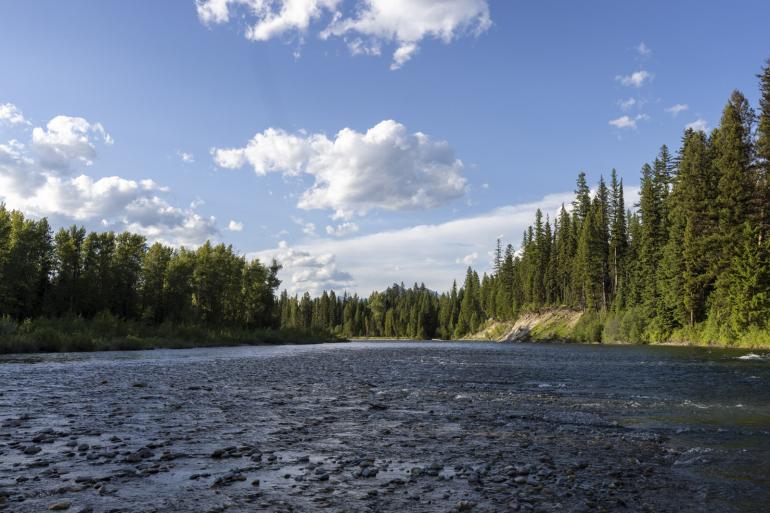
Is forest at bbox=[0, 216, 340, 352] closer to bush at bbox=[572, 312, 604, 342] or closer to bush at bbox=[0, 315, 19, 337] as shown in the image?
bush at bbox=[0, 315, 19, 337]

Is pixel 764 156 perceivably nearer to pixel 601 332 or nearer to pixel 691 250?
pixel 691 250

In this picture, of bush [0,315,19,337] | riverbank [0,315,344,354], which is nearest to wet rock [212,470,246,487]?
riverbank [0,315,344,354]

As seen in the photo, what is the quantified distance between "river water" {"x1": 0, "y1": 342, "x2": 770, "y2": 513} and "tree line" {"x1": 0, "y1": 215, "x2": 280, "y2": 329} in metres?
50.0

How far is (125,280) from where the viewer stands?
86.1 metres

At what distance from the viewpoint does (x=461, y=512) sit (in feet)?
23.4

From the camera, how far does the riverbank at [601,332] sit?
5772 centimetres

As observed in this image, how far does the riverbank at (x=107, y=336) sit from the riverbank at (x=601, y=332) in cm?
6382

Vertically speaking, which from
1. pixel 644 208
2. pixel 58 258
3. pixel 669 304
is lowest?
pixel 669 304

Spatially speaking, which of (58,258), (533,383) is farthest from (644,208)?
(58,258)

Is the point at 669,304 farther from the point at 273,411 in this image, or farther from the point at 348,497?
the point at 348,497

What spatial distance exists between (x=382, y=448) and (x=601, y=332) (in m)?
93.7

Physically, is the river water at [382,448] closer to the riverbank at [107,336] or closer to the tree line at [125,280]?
the riverbank at [107,336]

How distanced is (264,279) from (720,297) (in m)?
87.1

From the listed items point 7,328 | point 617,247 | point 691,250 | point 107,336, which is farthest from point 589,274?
point 7,328
